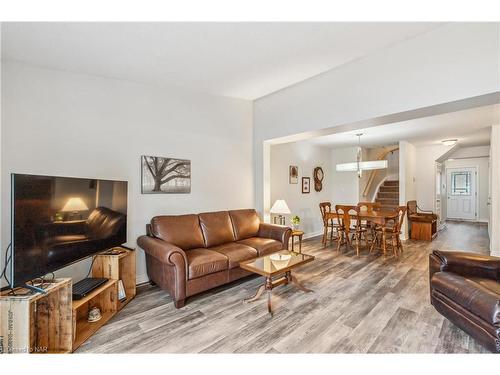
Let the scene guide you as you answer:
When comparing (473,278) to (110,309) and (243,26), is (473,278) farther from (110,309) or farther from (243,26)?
(110,309)

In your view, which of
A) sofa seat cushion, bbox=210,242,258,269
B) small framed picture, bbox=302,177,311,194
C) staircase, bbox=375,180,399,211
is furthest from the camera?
staircase, bbox=375,180,399,211

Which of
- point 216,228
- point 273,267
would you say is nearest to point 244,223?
point 216,228

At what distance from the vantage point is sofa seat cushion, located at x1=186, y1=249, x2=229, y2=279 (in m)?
2.42

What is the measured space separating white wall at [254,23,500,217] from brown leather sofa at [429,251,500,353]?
5.09ft

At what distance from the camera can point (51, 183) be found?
171cm

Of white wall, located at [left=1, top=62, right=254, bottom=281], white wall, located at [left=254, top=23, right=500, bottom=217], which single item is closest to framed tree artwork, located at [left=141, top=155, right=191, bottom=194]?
white wall, located at [left=1, top=62, right=254, bottom=281]

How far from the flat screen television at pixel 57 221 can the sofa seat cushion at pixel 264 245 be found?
1680mm

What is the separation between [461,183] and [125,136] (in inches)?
429

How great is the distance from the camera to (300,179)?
569 centimetres

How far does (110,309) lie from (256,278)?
177cm

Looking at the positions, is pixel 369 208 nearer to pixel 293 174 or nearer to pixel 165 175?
pixel 293 174

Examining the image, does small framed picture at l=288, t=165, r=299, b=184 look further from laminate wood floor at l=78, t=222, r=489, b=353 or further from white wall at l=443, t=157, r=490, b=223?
white wall at l=443, t=157, r=490, b=223

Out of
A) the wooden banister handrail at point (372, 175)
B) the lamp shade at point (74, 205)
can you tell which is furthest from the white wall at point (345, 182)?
the lamp shade at point (74, 205)
